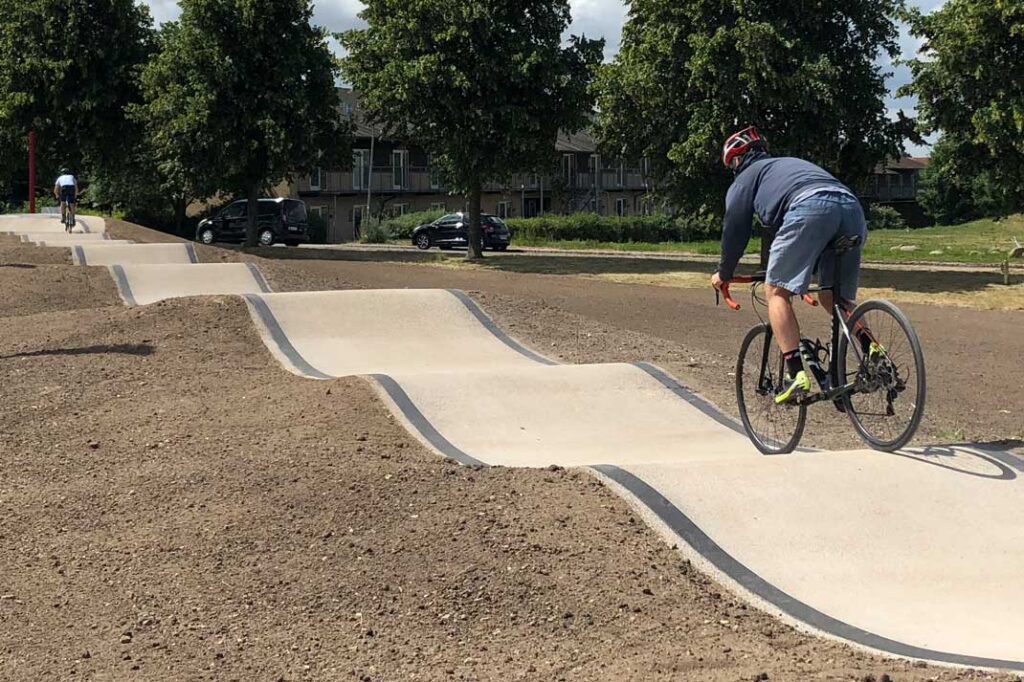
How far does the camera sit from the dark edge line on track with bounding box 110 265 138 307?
14183 mm

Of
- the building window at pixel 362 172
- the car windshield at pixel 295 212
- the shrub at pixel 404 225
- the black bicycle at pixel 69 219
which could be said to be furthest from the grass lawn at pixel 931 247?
the black bicycle at pixel 69 219

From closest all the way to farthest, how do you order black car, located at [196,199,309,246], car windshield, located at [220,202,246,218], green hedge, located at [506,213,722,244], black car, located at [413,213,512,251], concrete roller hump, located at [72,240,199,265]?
concrete roller hump, located at [72,240,199,265], black car, located at [413,213,512,251], black car, located at [196,199,309,246], car windshield, located at [220,202,246,218], green hedge, located at [506,213,722,244]

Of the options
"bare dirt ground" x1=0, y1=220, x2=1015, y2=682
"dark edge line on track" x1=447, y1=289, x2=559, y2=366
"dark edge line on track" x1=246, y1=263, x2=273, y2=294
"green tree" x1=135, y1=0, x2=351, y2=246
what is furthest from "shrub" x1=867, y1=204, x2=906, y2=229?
"bare dirt ground" x1=0, y1=220, x2=1015, y2=682

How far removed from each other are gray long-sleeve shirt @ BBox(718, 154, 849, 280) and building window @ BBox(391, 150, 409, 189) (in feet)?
198

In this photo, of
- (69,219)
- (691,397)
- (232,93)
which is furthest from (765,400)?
(232,93)

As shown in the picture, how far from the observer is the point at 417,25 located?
29062 millimetres

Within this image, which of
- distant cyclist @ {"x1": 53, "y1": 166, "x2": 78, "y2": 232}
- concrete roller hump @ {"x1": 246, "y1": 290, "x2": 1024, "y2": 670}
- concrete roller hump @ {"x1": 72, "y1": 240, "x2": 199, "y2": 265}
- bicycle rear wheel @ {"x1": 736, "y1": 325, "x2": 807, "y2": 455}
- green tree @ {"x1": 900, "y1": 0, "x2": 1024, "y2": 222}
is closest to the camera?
concrete roller hump @ {"x1": 246, "y1": 290, "x2": 1024, "y2": 670}

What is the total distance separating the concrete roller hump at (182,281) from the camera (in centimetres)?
1456

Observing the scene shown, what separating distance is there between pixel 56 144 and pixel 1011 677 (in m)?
37.9

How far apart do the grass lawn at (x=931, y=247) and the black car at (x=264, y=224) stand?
34.8 feet

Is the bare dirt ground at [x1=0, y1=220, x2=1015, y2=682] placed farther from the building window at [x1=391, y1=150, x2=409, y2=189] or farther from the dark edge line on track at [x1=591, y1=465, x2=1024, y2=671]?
the building window at [x1=391, y1=150, x2=409, y2=189]

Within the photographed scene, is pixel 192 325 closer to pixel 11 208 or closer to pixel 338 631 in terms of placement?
pixel 338 631

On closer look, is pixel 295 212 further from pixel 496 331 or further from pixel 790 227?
pixel 790 227

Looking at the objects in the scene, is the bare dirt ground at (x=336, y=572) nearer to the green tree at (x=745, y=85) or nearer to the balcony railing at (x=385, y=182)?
the green tree at (x=745, y=85)
